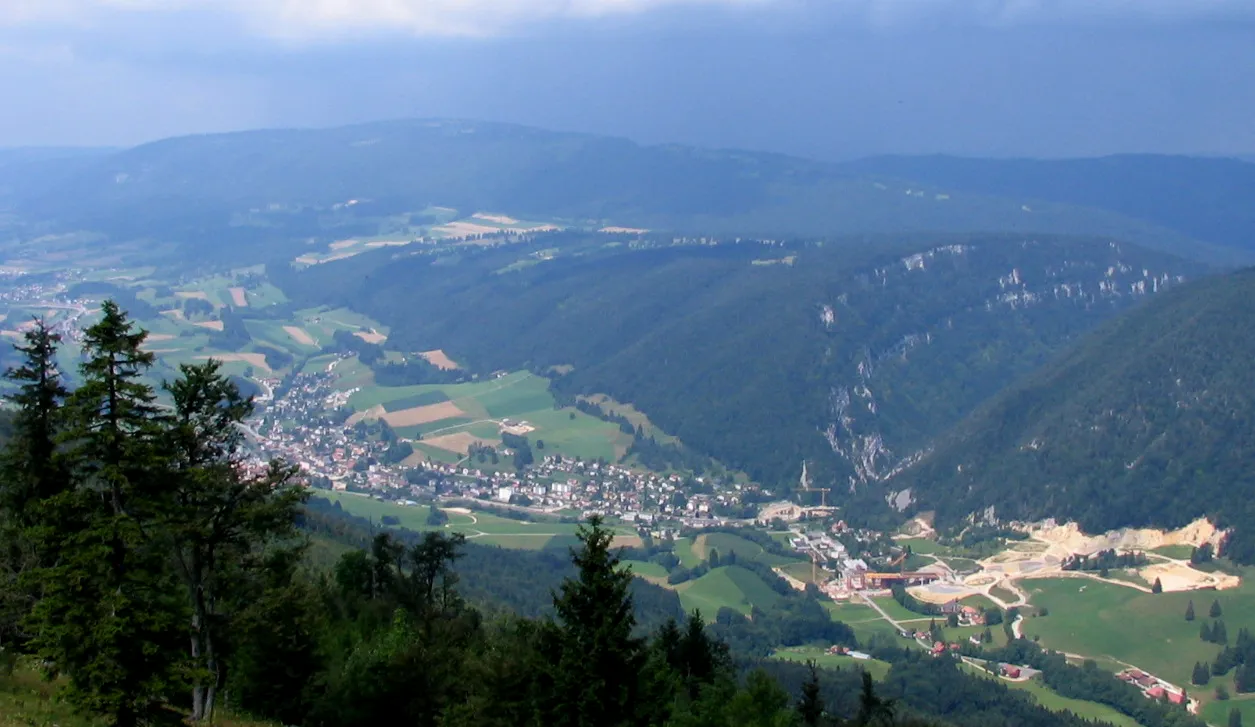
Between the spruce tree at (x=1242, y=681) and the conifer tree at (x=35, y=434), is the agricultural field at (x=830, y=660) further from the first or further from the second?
the conifer tree at (x=35, y=434)

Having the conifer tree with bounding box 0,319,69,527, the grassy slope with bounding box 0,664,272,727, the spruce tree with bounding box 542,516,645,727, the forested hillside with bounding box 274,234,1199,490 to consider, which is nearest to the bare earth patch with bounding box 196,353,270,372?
the forested hillside with bounding box 274,234,1199,490

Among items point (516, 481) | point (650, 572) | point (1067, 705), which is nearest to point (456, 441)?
point (516, 481)

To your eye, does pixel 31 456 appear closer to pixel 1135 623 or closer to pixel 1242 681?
pixel 1242 681

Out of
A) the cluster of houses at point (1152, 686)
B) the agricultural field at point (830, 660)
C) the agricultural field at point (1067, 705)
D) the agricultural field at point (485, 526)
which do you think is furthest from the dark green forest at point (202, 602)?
the agricultural field at point (485, 526)

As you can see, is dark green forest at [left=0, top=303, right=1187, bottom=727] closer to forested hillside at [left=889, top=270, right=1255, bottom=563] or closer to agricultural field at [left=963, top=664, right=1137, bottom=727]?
agricultural field at [left=963, top=664, right=1137, bottom=727]

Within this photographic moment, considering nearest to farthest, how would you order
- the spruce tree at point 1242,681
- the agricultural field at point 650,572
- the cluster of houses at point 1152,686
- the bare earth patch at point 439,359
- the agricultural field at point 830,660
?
the cluster of houses at point 1152,686 < the spruce tree at point 1242,681 < the agricultural field at point 830,660 < the agricultural field at point 650,572 < the bare earth patch at point 439,359

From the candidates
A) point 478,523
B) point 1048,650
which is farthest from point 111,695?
point 478,523
